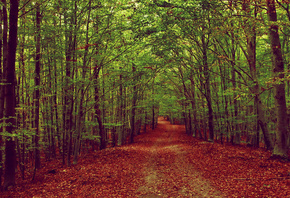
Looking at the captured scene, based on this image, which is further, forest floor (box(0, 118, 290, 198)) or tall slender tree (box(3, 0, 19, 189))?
tall slender tree (box(3, 0, 19, 189))

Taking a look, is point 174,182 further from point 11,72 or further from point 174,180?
point 11,72

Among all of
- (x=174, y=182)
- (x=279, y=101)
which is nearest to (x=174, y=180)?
(x=174, y=182)

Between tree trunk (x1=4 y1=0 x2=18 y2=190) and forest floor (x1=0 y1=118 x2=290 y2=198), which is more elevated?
tree trunk (x1=4 y1=0 x2=18 y2=190)

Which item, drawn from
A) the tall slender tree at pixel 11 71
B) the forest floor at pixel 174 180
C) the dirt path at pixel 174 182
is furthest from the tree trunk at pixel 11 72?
the dirt path at pixel 174 182

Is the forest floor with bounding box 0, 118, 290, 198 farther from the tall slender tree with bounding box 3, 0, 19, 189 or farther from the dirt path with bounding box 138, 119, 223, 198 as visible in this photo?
the tall slender tree with bounding box 3, 0, 19, 189

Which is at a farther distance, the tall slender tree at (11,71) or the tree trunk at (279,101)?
the tree trunk at (279,101)

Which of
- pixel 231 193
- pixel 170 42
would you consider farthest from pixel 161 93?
pixel 231 193

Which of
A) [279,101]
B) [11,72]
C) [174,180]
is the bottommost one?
[174,180]

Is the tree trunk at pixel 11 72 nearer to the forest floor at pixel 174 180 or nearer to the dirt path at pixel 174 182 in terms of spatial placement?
the forest floor at pixel 174 180

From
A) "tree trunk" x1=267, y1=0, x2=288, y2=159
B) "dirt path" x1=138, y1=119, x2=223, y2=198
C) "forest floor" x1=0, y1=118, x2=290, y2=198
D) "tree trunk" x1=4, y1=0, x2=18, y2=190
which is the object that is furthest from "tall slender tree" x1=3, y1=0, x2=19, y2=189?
"tree trunk" x1=267, y1=0, x2=288, y2=159

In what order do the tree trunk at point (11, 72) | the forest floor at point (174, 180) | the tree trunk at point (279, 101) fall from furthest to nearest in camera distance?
the tree trunk at point (279, 101) → the tree trunk at point (11, 72) → the forest floor at point (174, 180)

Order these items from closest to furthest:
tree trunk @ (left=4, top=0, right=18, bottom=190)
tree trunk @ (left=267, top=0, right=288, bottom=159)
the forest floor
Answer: the forest floor → tree trunk @ (left=4, top=0, right=18, bottom=190) → tree trunk @ (left=267, top=0, right=288, bottom=159)

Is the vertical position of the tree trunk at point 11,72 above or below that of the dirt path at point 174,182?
above

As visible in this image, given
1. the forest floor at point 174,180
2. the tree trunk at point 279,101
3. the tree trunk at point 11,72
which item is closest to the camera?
the forest floor at point 174,180
